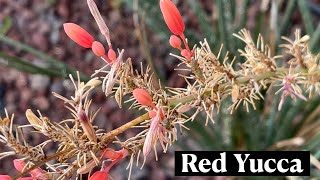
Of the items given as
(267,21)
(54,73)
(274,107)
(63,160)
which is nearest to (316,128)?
(274,107)

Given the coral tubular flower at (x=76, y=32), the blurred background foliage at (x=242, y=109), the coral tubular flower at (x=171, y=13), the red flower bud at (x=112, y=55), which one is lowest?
the red flower bud at (x=112, y=55)

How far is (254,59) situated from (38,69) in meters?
0.42

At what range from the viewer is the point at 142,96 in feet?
1.45

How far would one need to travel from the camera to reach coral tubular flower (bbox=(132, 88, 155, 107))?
1.44 feet

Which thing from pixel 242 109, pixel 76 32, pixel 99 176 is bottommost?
pixel 99 176

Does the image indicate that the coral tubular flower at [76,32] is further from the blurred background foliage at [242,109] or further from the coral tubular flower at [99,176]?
the blurred background foliage at [242,109]

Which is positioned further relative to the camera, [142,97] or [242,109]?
[242,109]

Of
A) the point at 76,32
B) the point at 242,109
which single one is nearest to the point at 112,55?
the point at 76,32

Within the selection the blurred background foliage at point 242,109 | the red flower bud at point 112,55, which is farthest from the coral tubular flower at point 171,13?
the blurred background foliage at point 242,109

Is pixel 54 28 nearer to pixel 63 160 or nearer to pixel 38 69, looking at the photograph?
pixel 38 69

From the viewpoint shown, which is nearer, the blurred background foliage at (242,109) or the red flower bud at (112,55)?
the red flower bud at (112,55)

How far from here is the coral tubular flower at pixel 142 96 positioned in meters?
0.44

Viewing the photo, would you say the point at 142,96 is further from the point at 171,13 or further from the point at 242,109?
the point at 242,109

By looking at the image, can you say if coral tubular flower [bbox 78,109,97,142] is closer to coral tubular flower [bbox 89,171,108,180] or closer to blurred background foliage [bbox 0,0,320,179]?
coral tubular flower [bbox 89,171,108,180]
